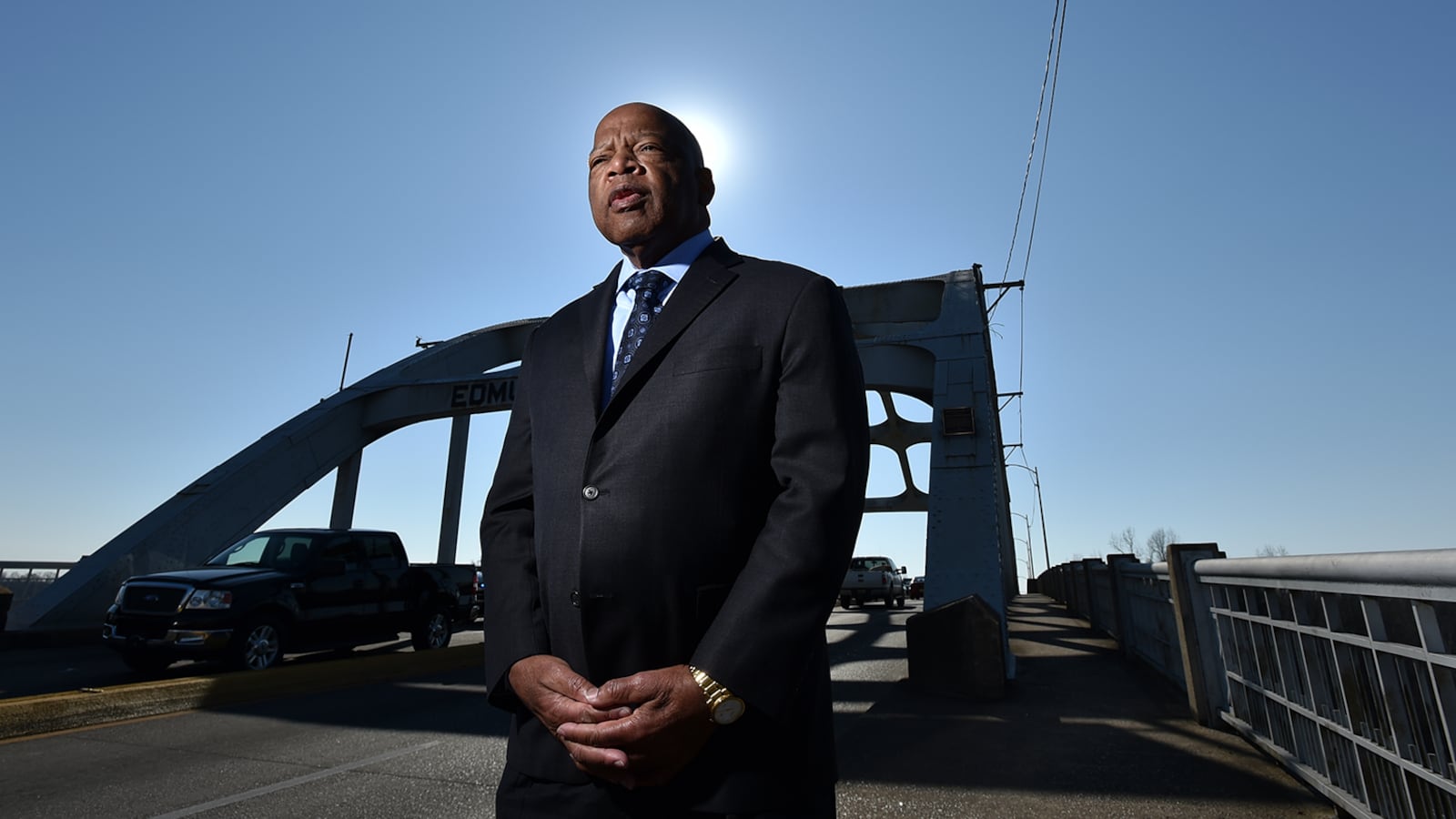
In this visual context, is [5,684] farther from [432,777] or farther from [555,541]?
[555,541]

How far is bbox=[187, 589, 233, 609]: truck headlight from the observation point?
835cm

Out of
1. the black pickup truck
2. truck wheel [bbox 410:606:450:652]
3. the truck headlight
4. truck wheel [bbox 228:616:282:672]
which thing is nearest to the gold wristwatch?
truck wheel [bbox 228:616:282:672]

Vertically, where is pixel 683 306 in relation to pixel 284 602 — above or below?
above

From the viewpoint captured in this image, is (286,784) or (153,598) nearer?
(286,784)

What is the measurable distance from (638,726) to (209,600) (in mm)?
9280

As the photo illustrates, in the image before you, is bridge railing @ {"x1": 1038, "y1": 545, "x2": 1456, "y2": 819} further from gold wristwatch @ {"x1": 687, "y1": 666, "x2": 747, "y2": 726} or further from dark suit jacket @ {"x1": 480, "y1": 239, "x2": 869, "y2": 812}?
gold wristwatch @ {"x1": 687, "y1": 666, "x2": 747, "y2": 726}

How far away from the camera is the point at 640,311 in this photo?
5.72 ft

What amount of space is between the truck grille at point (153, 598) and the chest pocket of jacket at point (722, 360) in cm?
928

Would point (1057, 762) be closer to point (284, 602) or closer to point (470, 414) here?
point (284, 602)

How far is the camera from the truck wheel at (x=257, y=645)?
840 cm

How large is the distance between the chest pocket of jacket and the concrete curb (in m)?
6.85

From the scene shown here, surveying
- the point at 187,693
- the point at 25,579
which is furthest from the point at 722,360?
the point at 25,579

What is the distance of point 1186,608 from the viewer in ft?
19.2

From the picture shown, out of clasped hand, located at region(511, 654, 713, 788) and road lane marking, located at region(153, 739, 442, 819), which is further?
road lane marking, located at region(153, 739, 442, 819)
